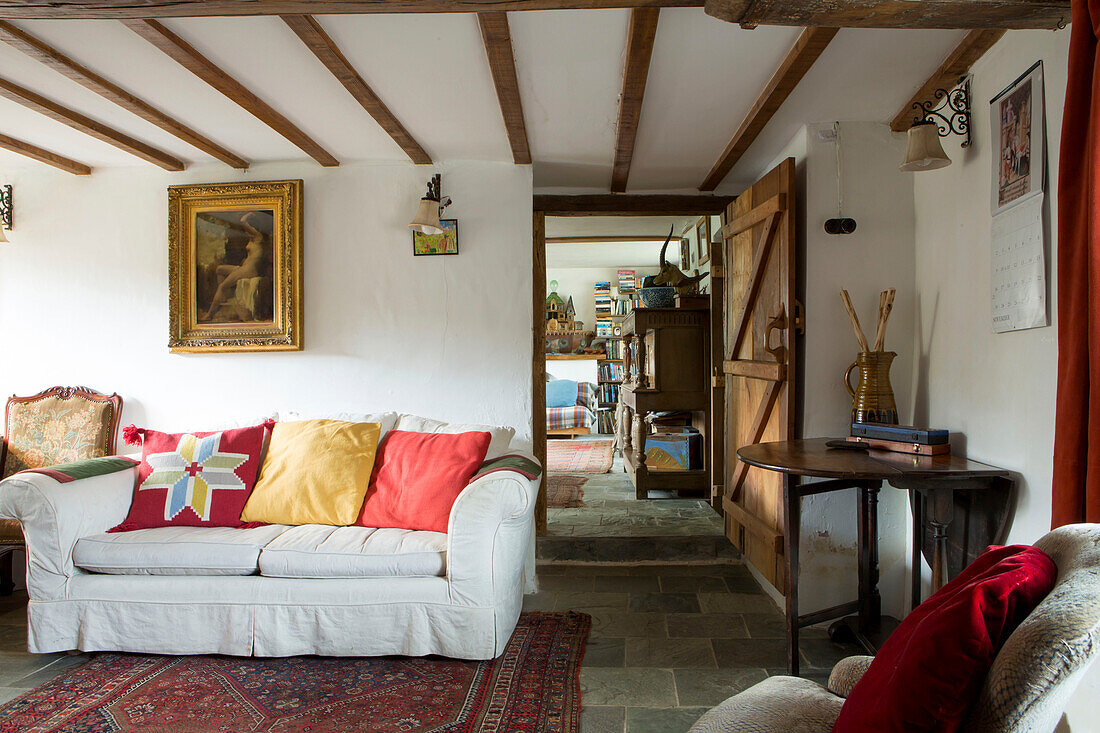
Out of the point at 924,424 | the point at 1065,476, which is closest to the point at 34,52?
the point at 1065,476

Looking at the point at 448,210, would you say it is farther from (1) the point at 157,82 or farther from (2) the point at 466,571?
(2) the point at 466,571

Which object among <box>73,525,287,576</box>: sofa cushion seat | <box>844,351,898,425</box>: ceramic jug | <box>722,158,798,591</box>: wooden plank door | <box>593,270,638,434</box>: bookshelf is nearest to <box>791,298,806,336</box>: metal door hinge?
<box>722,158,798,591</box>: wooden plank door

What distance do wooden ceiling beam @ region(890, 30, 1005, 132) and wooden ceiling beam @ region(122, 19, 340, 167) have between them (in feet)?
8.72

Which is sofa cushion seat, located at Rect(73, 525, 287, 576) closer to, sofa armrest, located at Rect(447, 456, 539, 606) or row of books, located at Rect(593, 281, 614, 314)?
sofa armrest, located at Rect(447, 456, 539, 606)

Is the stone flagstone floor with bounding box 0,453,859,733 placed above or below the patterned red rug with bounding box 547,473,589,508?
below

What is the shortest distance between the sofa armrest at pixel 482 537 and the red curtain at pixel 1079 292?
66.6 inches

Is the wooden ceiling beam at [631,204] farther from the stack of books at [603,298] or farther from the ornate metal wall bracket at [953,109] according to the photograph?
the stack of books at [603,298]

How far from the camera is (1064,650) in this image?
0.76 metres

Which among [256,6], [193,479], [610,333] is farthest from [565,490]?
[610,333]

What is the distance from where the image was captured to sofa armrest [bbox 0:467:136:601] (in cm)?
254

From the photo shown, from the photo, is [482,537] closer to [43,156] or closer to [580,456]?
[43,156]

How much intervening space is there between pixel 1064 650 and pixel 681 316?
13.6ft

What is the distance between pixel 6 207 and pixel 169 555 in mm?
2685

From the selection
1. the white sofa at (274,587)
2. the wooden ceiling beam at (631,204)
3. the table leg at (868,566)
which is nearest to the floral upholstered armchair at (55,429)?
the white sofa at (274,587)
